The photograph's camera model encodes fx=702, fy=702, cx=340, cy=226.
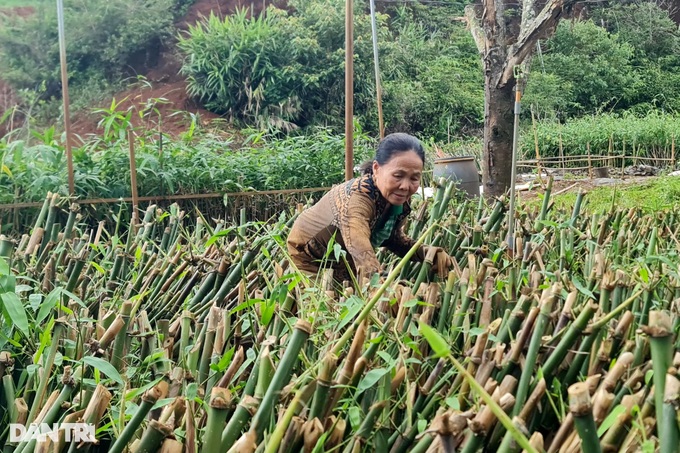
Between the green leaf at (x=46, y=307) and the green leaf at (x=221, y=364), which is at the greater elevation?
the green leaf at (x=46, y=307)

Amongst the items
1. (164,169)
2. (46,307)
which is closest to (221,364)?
(46,307)

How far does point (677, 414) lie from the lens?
2.07 ft

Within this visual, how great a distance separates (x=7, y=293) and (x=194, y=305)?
20.9 inches

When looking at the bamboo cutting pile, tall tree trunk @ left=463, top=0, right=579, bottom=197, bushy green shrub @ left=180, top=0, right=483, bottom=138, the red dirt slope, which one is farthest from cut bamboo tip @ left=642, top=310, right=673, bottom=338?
the red dirt slope

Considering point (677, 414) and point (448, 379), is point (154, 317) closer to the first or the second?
point (448, 379)

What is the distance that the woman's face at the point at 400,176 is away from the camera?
2.01m

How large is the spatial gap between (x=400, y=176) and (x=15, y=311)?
47.6 inches

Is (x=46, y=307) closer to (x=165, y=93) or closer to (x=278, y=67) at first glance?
(x=278, y=67)

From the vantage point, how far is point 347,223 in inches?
78.8

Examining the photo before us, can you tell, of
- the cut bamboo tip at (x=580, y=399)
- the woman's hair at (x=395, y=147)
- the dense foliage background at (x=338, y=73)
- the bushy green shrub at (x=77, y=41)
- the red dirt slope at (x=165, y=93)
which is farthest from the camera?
the bushy green shrub at (x=77, y=41)

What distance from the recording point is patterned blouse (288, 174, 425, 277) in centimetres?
203

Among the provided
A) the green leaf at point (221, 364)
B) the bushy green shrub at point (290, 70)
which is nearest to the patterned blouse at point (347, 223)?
the green leaf at point (221, 364)

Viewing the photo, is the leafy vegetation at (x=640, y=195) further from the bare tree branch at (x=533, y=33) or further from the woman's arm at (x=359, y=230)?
the woman's arm at (x=359, y=230)

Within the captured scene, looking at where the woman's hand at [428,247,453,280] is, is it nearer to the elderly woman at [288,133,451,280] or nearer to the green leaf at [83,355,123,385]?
the elderly woman at [288,133,451,280]
